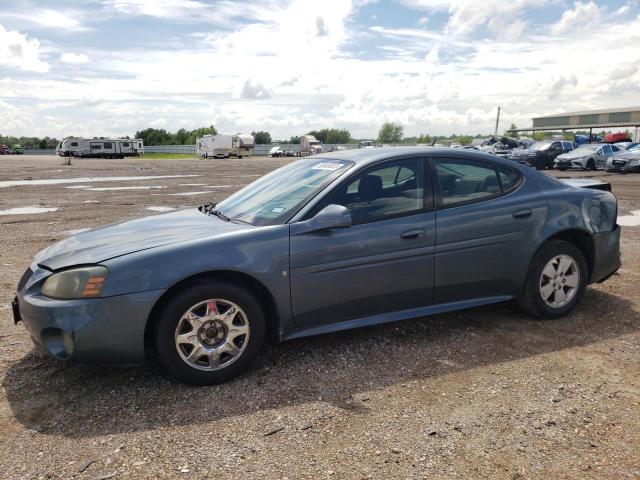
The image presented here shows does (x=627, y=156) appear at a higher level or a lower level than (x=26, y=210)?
higher

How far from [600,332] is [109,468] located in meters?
3.71

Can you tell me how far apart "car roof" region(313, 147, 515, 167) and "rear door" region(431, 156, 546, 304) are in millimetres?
63

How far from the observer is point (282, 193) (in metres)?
4.20

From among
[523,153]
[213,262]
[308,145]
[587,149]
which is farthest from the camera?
[308,145]

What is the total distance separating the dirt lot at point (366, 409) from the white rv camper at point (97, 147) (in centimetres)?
6736

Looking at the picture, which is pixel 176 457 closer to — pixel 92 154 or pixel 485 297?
pixel 485 297

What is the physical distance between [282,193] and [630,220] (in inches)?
337

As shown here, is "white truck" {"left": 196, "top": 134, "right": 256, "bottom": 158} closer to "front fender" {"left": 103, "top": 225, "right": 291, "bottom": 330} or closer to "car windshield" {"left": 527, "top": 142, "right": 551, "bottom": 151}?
"car windshield" {"left": 527, "top": 142, "right": 551, "bottom": 151}

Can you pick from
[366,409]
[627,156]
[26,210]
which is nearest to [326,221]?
[366,409]

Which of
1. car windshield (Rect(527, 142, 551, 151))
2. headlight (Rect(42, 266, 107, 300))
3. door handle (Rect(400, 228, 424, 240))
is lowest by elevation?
headlight (Rect(42, 266, 107, 300))

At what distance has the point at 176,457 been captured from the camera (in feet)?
9.08

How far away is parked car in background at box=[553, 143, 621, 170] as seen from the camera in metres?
27.3

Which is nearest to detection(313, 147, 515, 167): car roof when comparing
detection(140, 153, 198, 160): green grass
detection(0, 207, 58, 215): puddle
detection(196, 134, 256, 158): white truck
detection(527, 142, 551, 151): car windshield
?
detection(0, 207, 58, 215): puddle

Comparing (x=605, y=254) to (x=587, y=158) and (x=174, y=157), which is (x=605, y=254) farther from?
(x=174, y=157)
